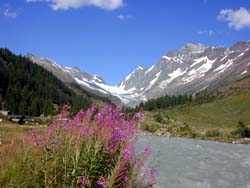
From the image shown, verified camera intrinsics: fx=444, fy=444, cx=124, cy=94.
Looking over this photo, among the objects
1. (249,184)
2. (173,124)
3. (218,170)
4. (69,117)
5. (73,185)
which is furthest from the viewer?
(173,124)

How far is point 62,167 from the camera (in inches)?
324

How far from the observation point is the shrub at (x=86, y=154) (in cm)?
809

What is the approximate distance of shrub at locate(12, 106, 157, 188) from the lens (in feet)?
26.5

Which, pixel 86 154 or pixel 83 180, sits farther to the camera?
pixel 86 154

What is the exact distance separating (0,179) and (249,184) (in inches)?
866

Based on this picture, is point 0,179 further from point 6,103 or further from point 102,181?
point 6,103

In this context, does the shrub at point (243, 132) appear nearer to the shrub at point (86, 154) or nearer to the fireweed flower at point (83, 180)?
the shrub at point (86, 154)

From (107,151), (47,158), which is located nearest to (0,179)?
(47,158)

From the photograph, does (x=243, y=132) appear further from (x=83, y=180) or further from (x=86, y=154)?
(x=83, y=180)

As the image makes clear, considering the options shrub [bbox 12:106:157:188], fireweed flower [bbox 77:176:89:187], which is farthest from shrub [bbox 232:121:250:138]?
fireweed flower [bbox 77:176:89:187]

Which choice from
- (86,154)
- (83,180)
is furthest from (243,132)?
(83,180)

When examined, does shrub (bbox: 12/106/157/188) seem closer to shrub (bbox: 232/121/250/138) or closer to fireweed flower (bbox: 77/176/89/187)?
fireweed flower (bbox: 77/176/89/187)

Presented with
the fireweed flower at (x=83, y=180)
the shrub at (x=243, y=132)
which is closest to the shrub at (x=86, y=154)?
the fireweed flower at (x=83, y=180)

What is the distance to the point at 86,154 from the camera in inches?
321
